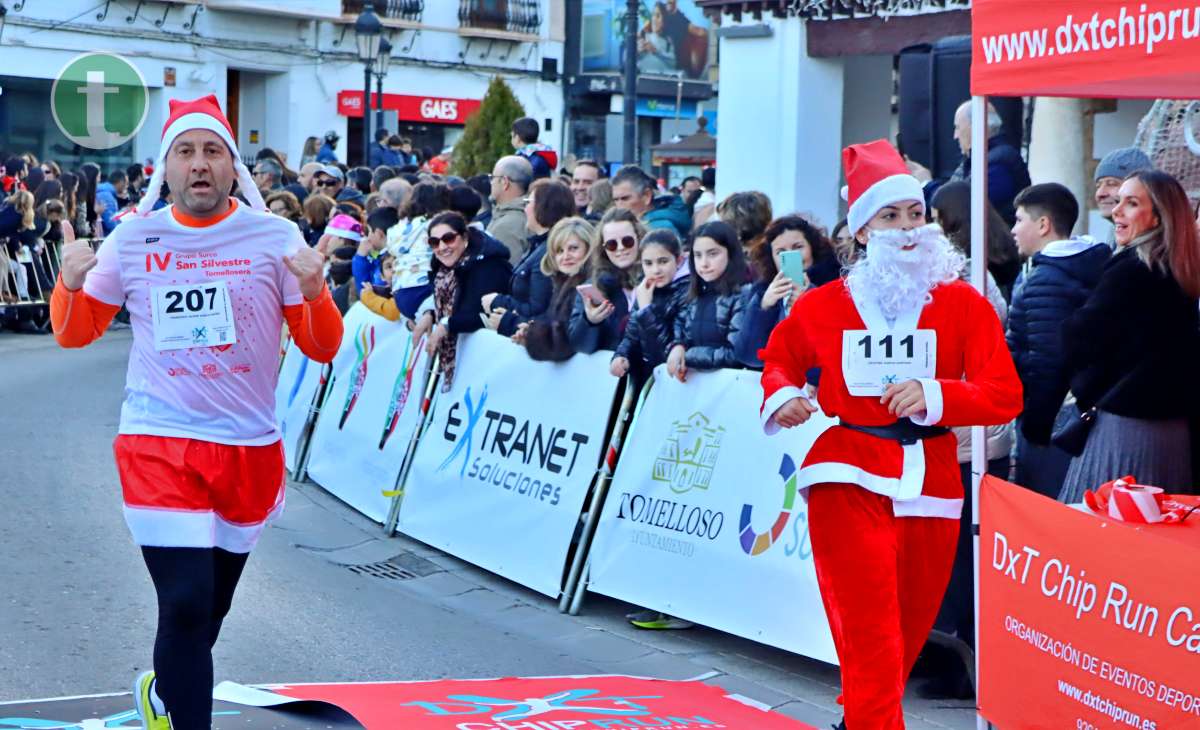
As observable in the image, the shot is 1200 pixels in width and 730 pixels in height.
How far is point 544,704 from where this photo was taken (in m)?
5.98

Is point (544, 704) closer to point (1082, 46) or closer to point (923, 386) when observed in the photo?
point (923, 386)

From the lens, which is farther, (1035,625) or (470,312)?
(470,312)

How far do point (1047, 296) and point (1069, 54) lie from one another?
147 centimetres

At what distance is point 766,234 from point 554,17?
4122 centimetres

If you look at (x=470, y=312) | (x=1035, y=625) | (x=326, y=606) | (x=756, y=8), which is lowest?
(x=326, y=606)

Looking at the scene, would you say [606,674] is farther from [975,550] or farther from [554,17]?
[554,17]

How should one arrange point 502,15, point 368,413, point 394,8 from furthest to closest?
point 502,15, point 394,8, point 368,413

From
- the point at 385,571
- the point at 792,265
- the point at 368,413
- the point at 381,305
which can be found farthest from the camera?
the point at 381,305

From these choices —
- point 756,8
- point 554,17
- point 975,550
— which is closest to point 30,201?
point 756,8

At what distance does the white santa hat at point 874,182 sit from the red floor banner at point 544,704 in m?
1.83

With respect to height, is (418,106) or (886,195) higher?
(418,106)

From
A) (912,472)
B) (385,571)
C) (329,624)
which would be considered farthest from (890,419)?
(385,571)

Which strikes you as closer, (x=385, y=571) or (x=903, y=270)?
(x=903, y=270)

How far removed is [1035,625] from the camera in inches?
209
